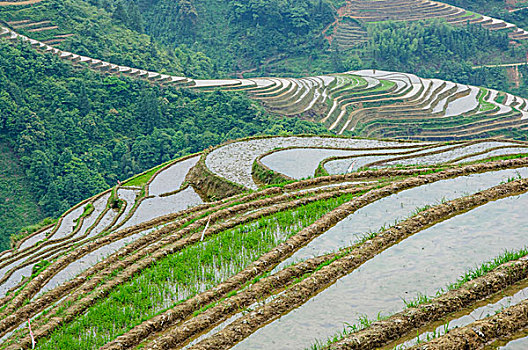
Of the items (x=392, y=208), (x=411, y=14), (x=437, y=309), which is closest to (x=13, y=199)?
(x=392, y=208)

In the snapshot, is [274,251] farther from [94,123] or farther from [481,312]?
[94,123]

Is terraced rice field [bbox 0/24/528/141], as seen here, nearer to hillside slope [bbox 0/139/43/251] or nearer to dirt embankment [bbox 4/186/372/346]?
hillside slope [bbox 0/139/43/251]

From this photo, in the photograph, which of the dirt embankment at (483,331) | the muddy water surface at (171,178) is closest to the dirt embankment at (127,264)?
the dirt embankment at (483,331)

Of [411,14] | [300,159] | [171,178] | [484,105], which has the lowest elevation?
[484,105]

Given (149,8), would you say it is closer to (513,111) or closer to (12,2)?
(12,2)

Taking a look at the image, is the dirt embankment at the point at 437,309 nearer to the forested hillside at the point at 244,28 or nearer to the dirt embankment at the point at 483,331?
the dirt embankment at the point at 483,331

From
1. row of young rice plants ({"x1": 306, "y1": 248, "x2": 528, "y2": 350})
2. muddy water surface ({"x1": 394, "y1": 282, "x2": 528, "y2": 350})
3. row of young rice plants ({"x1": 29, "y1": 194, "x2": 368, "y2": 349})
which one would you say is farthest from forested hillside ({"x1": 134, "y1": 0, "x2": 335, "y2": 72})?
muddy water surface ({"x1": 394, "y1": 282, "x2": 528, "y2": 350})
